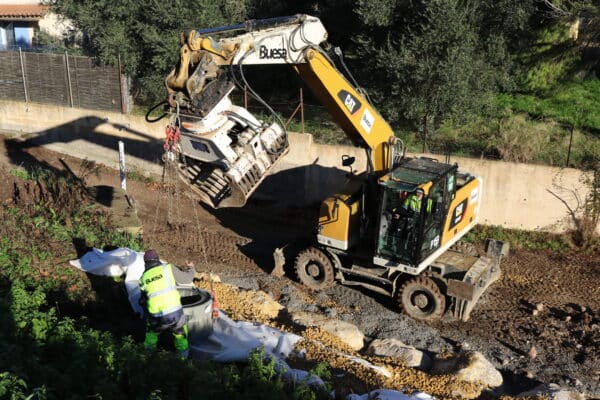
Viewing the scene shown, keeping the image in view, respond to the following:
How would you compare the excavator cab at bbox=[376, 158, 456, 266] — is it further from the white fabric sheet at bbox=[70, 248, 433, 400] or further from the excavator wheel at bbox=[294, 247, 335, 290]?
the white fabric sheet at bbox=[70, 248, 433, 400]

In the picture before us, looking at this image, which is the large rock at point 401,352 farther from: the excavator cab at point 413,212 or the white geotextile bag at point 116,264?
the white geotextile bag at point 116,264

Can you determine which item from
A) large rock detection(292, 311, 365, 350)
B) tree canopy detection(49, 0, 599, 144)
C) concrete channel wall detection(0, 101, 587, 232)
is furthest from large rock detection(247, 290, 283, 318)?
tree canopy detection(49, 0, 599, 144)

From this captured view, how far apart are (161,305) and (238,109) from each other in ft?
13.3

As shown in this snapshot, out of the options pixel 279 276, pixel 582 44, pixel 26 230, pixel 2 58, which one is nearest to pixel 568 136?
pixel 582 44

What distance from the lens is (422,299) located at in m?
10.1

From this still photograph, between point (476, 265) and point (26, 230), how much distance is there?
793 cm

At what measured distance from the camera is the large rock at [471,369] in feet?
26.7

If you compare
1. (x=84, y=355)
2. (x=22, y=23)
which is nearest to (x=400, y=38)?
(x=84, y=355)

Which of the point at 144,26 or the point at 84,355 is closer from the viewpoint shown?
the point at 84,355

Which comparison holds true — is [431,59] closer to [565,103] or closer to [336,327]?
[565,103]

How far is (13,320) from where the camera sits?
266 inches

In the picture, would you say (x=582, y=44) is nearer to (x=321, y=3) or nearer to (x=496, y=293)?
(x=321, y=3)

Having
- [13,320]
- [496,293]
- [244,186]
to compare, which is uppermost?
[244,186]

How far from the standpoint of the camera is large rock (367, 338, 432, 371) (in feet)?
28.8
